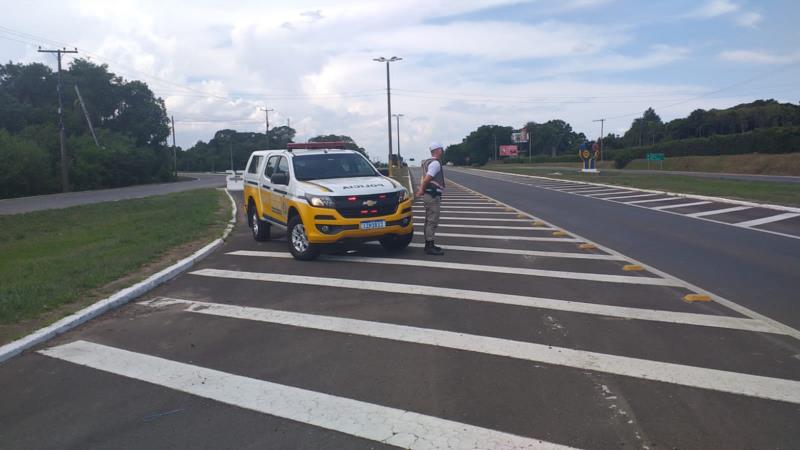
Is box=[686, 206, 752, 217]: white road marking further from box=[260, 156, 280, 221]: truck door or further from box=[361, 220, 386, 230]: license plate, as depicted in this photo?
box=[260, 156, 280, 221]: truck door

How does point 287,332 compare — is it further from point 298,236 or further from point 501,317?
point 298,236

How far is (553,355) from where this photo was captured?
548 centimetres

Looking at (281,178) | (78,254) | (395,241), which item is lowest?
(78,254)

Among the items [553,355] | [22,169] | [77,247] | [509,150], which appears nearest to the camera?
[553,355]

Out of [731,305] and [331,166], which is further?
[331,166]

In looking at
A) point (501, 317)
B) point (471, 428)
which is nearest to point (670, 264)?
point (501, 317)

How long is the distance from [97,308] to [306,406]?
3.93m

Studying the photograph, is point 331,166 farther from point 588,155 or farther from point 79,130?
point 79,130

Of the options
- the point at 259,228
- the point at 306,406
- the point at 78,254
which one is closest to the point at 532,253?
the point at 259,228

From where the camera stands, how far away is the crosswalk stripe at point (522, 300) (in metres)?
6.44

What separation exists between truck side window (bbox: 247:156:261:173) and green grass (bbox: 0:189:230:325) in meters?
1.63

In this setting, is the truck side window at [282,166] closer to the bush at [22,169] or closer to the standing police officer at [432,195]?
the standing police officer at [432,195]

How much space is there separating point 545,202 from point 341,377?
18.4 m

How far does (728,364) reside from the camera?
522 centimetres
